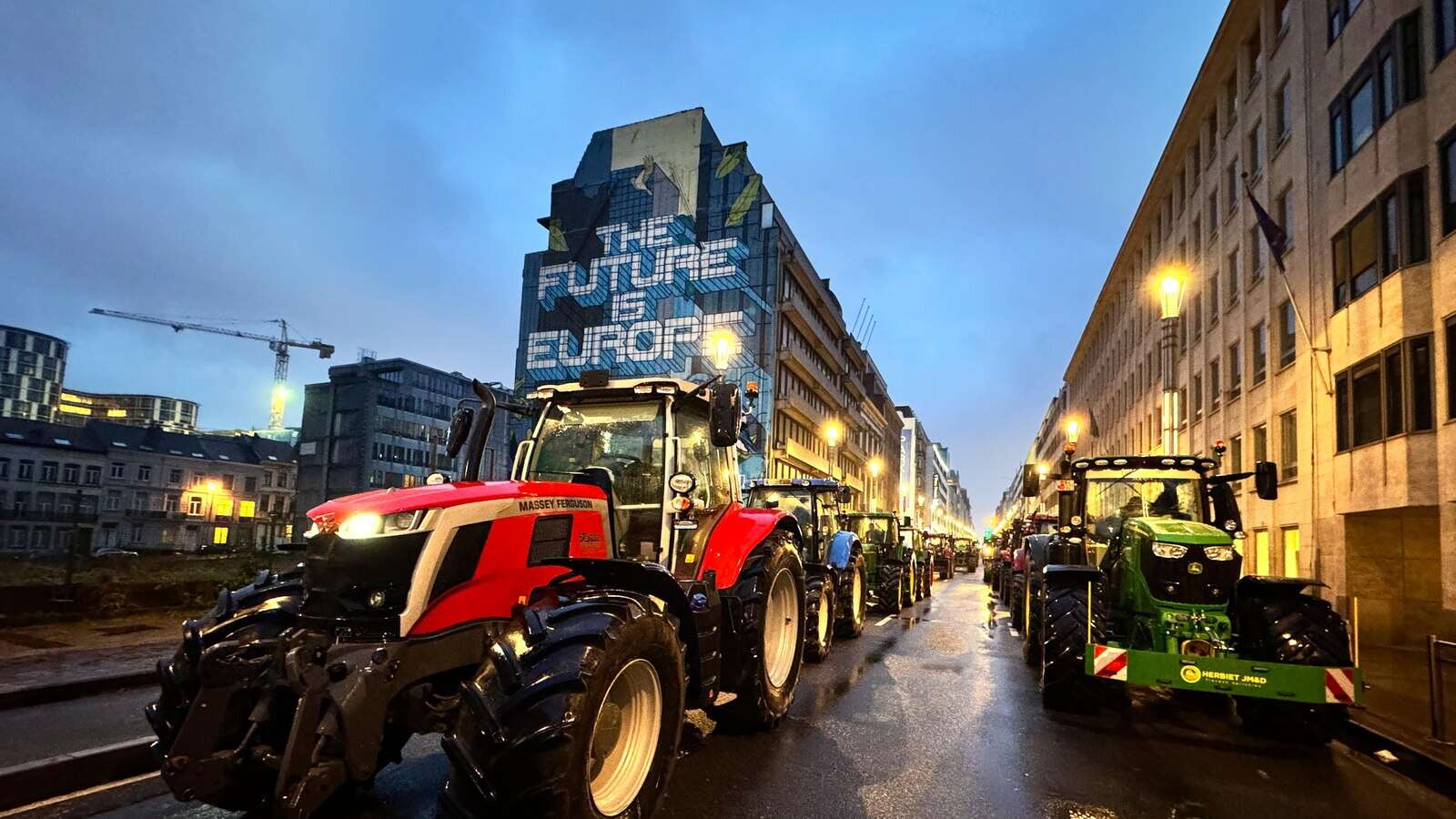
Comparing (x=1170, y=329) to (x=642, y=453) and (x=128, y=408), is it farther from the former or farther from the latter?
(x=128, y=408)

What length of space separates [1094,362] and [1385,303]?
41834 millimetres

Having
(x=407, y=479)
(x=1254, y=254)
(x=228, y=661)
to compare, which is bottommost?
(x=228, y=661)

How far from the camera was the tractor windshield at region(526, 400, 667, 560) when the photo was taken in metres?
6.02

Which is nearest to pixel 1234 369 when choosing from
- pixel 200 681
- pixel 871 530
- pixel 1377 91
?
pixel 1377 91

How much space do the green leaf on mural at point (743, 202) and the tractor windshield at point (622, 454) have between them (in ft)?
142

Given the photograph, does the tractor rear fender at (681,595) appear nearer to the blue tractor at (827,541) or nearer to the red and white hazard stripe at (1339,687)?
the red and white hazard stripe at (1339,687)

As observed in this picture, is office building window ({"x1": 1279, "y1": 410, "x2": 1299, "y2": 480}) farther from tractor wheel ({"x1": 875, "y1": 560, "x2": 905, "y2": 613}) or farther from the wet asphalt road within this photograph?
the wet asphalt road

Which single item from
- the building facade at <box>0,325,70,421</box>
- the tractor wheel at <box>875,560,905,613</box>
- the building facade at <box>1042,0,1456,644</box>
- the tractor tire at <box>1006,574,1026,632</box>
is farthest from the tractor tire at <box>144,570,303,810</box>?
the building facade at <box>0,325,70,421</box>

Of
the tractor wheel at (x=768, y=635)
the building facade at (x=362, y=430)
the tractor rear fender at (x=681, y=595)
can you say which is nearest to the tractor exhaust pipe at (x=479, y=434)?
the tractor rear fender at (x=681, y=595)

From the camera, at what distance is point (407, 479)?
5.36 m

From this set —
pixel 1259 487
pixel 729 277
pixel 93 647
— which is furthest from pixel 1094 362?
pixel 93 647

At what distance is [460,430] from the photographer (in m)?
5.84

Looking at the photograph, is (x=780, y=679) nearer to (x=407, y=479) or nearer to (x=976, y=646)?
(x=407, y=479)

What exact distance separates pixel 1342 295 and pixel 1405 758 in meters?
14.4
